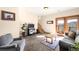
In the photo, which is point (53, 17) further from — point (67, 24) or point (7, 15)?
point (7, 15)

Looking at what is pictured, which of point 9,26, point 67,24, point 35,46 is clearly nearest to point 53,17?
point 67,24

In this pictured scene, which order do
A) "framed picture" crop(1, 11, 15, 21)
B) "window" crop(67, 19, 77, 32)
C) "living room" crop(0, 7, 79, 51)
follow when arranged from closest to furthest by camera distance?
"framed picture" crop(1, 11, 15, 21), "living room" crop(0, 7, 79, 51), "window" crop(67, 19, 77, 32)

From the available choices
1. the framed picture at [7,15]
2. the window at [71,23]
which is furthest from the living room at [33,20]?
the window at [71,23]

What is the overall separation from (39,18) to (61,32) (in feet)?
4.68

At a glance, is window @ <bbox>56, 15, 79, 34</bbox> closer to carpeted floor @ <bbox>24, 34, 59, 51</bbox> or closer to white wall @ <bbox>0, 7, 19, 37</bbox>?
carpeted floor @ <bbox>24, 34, 59, 51</bbox>

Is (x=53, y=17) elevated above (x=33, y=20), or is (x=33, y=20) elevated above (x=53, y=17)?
(x=53, y=17)

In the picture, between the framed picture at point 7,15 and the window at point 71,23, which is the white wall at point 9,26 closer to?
the framed picture at point 7,15

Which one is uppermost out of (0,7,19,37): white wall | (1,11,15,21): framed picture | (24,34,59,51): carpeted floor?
(1,11,15,21): framed picture

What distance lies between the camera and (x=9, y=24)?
12.0 ft

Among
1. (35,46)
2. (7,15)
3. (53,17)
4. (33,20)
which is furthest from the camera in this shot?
(53,17)

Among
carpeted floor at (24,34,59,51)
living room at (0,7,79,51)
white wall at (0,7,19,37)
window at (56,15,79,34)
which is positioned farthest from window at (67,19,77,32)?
white wall at (0,7,19,37)

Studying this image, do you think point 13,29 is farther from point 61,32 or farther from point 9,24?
point 61,32

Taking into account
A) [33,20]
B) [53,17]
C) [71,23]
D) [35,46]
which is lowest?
[35,46]
